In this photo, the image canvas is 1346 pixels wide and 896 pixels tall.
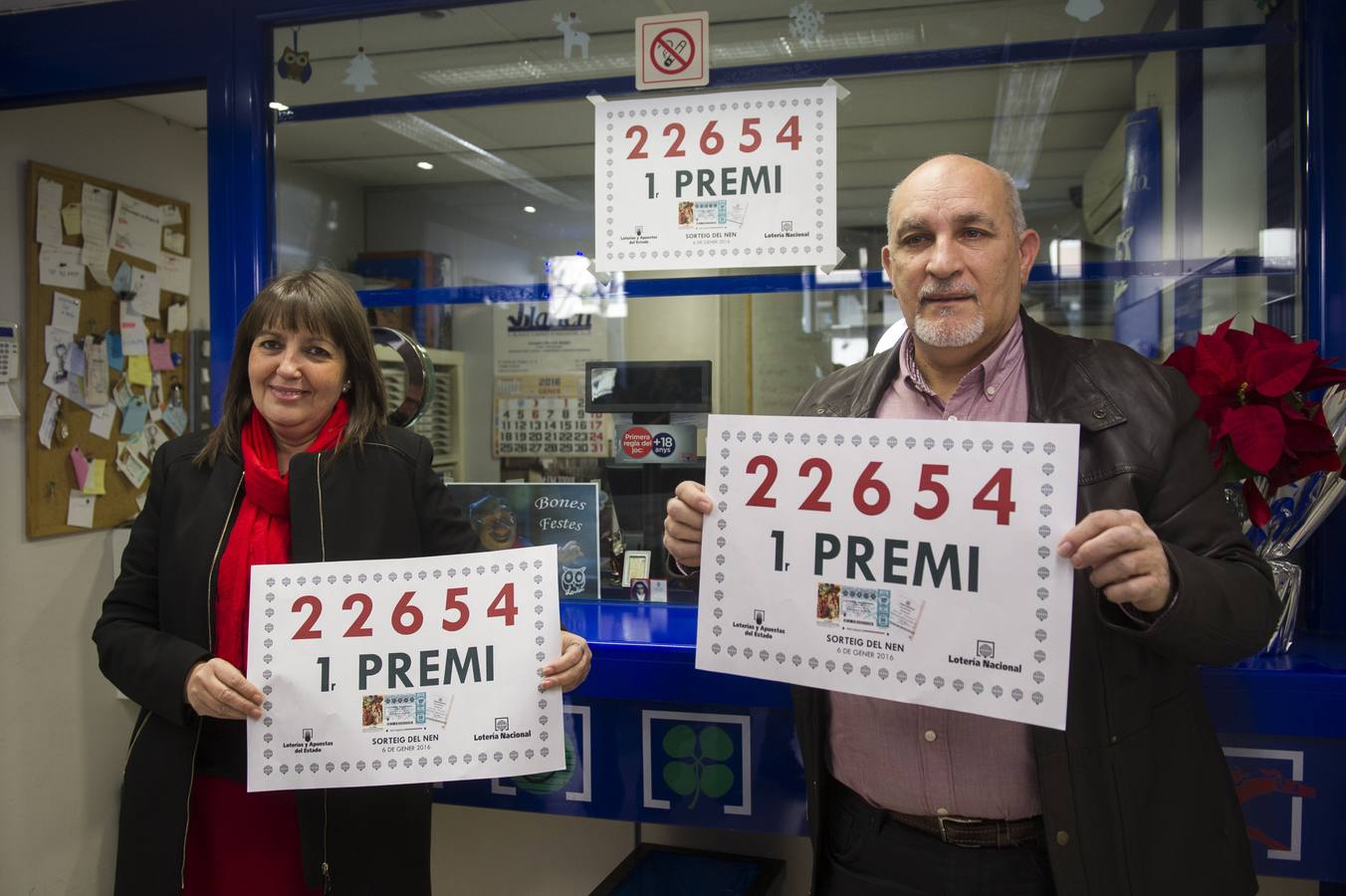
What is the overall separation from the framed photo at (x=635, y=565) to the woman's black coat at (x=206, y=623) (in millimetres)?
731

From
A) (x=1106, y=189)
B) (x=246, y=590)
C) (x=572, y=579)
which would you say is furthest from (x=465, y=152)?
(x=1106, y=189)

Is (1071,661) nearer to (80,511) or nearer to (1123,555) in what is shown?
(1123,555)

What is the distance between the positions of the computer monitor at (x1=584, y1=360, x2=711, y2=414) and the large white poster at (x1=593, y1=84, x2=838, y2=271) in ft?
0.86

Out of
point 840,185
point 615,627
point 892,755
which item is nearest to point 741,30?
point 840,185

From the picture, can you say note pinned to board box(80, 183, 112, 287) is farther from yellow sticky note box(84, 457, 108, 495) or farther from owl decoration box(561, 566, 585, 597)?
owl decoration box(561, 566, 585, 597)

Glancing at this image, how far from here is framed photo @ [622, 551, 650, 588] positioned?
2326 mm

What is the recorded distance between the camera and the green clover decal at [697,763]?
1.96m

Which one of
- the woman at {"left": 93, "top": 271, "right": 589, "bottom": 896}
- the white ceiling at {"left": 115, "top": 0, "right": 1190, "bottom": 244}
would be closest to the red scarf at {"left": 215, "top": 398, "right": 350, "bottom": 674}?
the woman at {"left": 93, "top": 271, "right": 589, "bottom": 896}

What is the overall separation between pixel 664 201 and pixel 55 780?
306 centimetres

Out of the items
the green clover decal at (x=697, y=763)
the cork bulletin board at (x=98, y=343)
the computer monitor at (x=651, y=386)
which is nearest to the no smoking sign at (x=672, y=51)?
the computer monitor at (x=651, y=386)

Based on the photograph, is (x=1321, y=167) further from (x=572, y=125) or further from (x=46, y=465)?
(x=46, y=465)

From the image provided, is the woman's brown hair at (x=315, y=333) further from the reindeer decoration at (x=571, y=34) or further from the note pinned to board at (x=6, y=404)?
the note pinned to board at (x=6, y=404)

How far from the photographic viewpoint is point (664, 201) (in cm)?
218

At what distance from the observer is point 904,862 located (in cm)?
141
